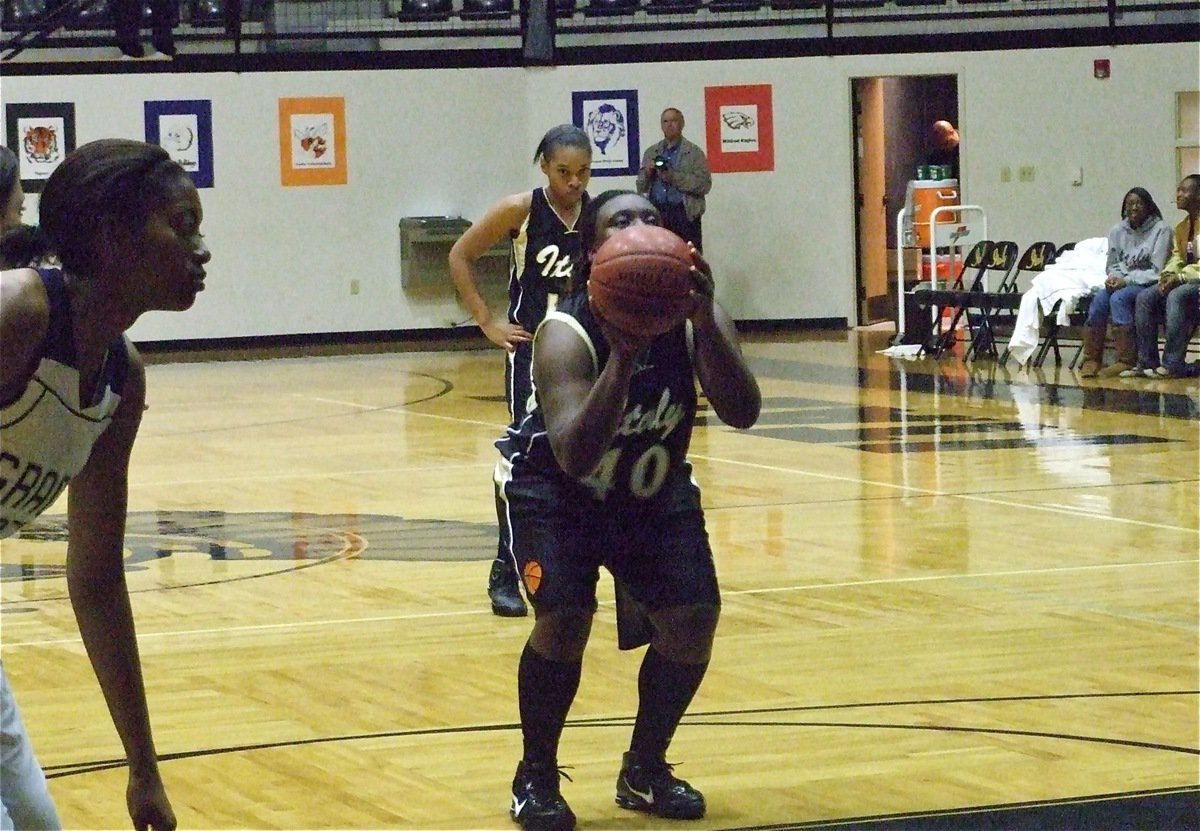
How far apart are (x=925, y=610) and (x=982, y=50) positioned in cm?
1342

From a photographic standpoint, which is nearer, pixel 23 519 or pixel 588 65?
pixel 23 519

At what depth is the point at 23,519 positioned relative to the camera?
2.65m

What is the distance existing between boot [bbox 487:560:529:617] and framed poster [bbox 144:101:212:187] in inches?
498

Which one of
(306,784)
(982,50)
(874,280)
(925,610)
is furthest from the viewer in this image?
(874,280)

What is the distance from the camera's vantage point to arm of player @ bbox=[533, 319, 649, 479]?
366 cm

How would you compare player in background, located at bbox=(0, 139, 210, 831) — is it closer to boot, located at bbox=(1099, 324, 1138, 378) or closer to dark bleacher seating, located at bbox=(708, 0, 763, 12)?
boot, located at bbox=(1099, 324, 1138, 378)

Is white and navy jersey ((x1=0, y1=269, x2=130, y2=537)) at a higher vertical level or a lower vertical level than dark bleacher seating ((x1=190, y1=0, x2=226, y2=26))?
lower

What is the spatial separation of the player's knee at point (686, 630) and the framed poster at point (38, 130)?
15.1 m

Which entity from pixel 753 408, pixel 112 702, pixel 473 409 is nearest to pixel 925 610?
pixel 753 408

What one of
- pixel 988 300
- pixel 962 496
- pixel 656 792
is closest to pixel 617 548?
pixel 656 792

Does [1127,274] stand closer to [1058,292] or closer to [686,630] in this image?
[1058,292]

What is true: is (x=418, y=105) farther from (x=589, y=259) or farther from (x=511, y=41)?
(x=589, y=259)

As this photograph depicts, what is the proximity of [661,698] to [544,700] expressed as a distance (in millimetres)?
248

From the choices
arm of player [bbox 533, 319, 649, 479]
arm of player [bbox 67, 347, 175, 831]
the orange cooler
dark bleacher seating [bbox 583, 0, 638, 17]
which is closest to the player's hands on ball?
arm of player [bbox 533, 319, 649, 479]
